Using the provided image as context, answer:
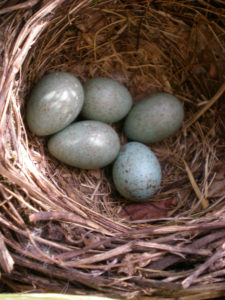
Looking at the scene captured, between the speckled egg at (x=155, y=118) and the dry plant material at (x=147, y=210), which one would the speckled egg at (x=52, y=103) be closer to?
the speckled egg at (x=155, y=118)

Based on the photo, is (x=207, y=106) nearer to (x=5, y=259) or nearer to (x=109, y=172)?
(x=109, y=172)

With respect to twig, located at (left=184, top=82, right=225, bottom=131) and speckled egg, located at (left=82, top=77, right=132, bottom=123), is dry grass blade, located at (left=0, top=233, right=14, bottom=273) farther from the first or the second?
twig, located at (left=184, top=82, right=225, bottom=131)

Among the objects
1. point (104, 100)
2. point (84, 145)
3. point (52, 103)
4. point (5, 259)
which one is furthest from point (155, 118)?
point (5, 259)

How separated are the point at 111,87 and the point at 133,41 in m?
0.30

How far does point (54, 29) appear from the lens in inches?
55.7

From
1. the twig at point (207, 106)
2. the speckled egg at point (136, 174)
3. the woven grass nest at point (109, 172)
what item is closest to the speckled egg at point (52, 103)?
the woven grass nest at point (109, 172)

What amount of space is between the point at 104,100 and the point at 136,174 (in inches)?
14.8

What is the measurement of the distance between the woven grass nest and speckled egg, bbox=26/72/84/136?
5cm

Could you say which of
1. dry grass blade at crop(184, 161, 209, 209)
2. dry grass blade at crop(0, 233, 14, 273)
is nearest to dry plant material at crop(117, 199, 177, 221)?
A: dry grass blade at crop(184, 161, 209, 209)

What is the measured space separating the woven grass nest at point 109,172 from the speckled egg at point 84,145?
8cm

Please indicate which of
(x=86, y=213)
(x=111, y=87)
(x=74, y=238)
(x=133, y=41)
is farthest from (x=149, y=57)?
(x=74, y=238)

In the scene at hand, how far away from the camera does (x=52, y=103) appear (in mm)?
1399

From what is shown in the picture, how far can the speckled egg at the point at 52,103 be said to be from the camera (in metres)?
1.39

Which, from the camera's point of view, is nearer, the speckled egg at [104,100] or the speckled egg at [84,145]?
the speckled egg at [84,145]
